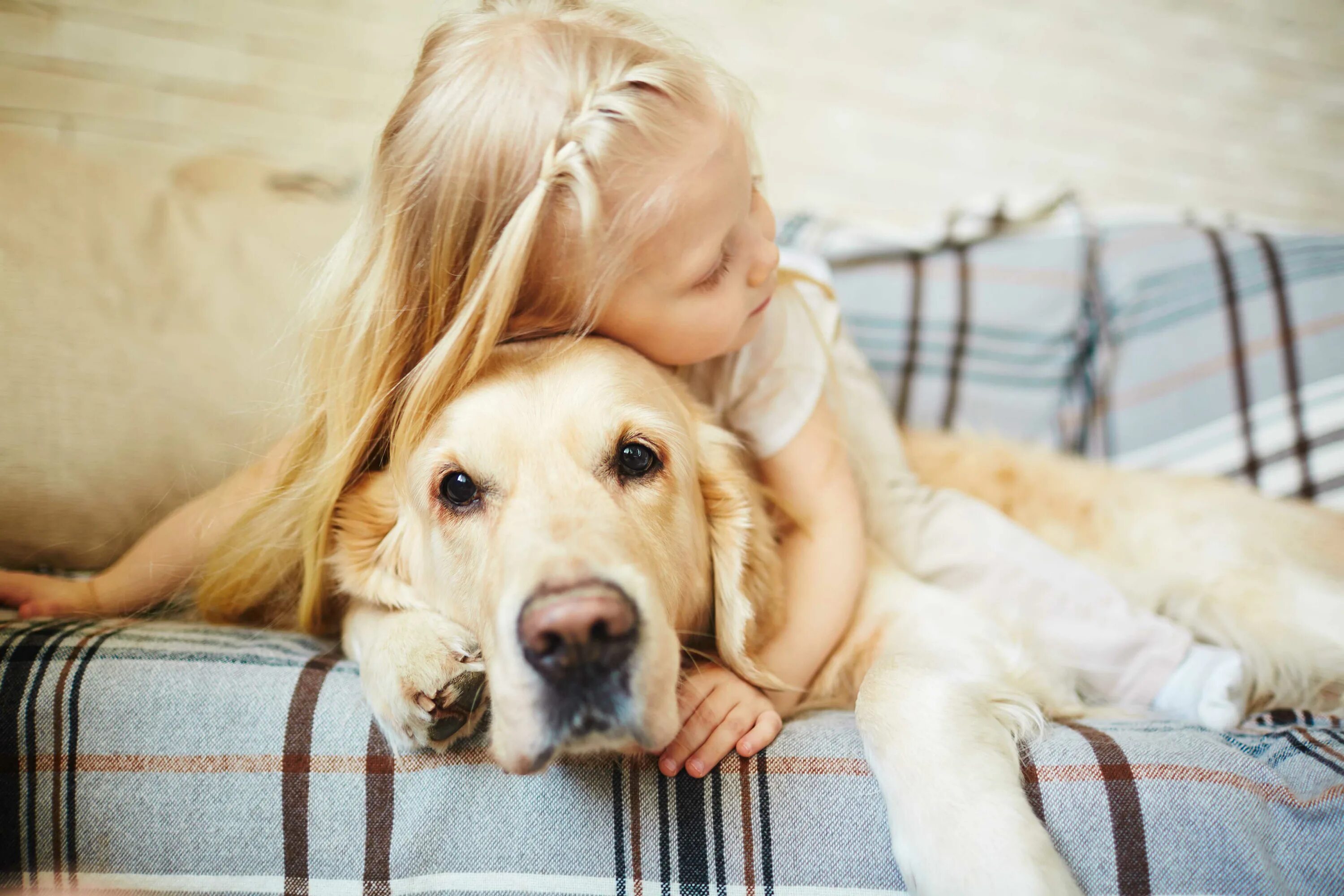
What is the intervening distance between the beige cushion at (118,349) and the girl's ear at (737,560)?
814 mm

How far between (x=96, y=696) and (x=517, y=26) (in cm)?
121

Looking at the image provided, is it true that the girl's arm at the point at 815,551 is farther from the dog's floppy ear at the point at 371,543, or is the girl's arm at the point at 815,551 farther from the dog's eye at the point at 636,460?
the dog's floppy ear at the point at 371,543

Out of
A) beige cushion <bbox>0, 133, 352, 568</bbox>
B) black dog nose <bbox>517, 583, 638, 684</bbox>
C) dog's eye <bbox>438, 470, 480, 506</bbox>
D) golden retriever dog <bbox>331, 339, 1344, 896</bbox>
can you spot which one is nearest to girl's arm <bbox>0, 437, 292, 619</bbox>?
beige cushion <bbox>0, 133, 352, 568</bbox>

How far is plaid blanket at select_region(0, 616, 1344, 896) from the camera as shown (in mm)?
1012

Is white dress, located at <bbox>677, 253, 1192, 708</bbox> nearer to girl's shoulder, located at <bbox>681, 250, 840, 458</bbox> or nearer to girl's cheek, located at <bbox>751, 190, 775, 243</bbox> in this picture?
girl's shoulder, located at <bbox>681, 250, 840, 458</bbox>

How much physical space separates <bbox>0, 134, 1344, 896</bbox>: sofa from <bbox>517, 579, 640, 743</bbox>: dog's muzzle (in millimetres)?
189

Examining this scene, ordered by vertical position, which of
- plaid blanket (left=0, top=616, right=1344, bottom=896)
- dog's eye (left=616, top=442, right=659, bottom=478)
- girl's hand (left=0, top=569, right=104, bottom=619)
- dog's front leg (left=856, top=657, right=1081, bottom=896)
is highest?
dog's eye (left=616, top=442, right=659, bottom=478)

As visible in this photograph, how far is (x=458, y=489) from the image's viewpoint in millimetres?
1210

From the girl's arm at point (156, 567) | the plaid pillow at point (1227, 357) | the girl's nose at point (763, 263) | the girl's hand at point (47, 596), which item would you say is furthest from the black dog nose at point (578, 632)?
the plaid pillow at point (1227, 357)

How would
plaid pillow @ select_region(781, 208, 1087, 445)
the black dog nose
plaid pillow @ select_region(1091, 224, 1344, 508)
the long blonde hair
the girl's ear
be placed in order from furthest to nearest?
plaid pillow @ select_region(781, 208, 1087, 445), plaid pillow @ select_region(1091, 224, 1344, 508), the girl's ear, the long blonde hair, the black dog nose

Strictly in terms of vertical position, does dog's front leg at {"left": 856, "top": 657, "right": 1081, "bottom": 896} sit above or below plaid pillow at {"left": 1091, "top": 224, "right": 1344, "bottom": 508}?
below

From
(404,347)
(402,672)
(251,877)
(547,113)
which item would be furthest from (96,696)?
(547,113)

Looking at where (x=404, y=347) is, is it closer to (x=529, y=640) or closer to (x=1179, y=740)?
(x=529, y=640)

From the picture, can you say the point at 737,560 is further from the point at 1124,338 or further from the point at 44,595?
the point at 1124,338
